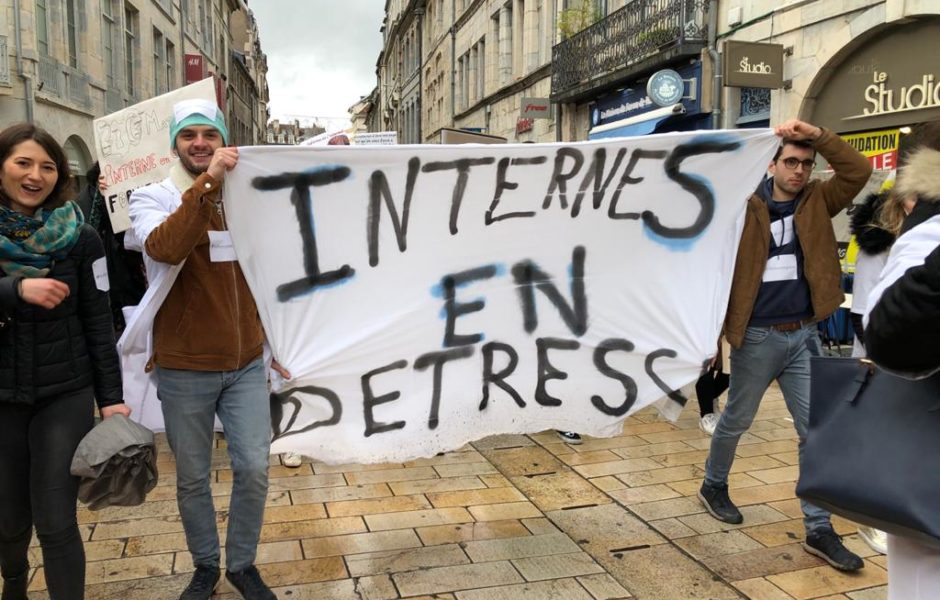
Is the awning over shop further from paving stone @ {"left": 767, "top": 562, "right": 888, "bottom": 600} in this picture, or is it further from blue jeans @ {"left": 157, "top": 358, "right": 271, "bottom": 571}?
blue jeans @ {"left": 157, "top": 358, "right": 271, "bottom": 571}

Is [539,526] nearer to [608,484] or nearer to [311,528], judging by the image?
[608,484]

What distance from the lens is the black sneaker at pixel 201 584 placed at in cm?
291

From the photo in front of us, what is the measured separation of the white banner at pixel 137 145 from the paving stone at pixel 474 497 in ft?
9.32

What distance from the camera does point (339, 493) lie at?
428 cm

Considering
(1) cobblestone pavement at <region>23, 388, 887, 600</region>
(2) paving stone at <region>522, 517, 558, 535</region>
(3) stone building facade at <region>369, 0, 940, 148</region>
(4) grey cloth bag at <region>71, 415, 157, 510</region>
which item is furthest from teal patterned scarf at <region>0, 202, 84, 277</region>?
(3) stone building facade at <region>369, 0, 940, 148</region>

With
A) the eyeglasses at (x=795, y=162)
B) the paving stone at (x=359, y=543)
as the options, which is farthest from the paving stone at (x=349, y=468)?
the eyeglasses at (x=795, y=162)

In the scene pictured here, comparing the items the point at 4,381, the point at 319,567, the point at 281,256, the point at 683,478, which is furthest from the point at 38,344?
the point at 683,478

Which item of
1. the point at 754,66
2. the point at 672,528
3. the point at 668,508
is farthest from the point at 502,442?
the point at 754,66

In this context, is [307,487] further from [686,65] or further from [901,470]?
[686,65]

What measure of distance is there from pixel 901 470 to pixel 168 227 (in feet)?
7.34

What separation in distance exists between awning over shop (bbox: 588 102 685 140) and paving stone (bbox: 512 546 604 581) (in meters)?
10.6

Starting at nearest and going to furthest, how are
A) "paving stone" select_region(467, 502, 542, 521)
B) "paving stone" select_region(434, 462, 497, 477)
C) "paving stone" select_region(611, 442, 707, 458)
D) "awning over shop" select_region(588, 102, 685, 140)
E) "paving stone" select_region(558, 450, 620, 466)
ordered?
1. "paving stone" select_region(467, 502, 542, 521)
2. "paving stone" select_region(434, 462, 497, 477)
3. "paving stone" select_region(558, 450, 620, 466)
4. "paving stone" select_region(611, 442, 707, 458)
5. "awning over shop" select_region(588, 102, 685, 140)

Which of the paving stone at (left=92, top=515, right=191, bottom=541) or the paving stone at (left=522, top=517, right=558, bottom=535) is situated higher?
the paving stone at (left=92, top=515, right=191, bottom=541)

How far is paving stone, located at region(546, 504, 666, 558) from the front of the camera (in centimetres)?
362
